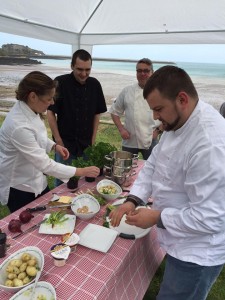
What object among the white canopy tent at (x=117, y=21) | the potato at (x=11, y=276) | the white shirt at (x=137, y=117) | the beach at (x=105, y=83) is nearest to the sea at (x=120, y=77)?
the beach at (x=105, y=83)

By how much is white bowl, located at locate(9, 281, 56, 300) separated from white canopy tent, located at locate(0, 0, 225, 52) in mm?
2692

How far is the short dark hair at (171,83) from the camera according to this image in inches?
40.3

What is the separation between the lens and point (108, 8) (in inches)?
122

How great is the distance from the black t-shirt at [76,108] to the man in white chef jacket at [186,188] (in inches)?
64.5

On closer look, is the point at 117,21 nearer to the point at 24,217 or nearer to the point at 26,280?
the point at 24,217

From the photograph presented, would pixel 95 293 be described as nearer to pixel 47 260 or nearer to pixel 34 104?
pixel 47 260

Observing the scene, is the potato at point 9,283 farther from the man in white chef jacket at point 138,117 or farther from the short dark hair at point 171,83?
the man in white chef jacket at point 138,117

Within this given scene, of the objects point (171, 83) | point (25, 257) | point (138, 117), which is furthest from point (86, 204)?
point (138, 117)

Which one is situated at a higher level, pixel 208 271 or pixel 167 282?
pixel 208 271

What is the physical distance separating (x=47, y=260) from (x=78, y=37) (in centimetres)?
336

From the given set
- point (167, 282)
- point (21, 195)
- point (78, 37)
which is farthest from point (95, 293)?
point (78, 37)

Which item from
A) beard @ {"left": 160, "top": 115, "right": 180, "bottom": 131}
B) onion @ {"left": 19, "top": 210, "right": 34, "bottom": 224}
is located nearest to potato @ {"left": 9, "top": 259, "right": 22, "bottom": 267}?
onion @ {"left": 19, "top": 210, "right": 34, "bottom": 224}

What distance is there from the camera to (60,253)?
3.95ft

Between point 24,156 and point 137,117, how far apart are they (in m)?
1.58
